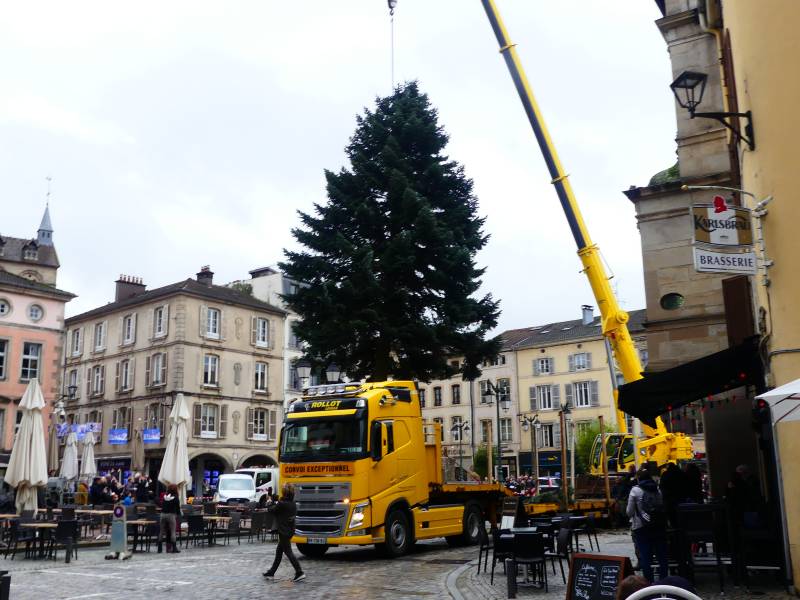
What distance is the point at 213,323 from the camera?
5216 centimetres

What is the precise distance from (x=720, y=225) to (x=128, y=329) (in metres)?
48.8

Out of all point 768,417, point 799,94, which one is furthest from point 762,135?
point 768,417

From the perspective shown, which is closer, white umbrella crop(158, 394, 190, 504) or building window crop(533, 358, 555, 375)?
white umbrella crop(158, 394, 190, 504)

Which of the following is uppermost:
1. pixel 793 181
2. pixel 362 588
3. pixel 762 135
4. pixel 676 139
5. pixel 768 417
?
pixel 676 139

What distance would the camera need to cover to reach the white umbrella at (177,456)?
78.8 feet

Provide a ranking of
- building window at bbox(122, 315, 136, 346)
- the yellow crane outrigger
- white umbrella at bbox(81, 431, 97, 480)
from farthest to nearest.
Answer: building window at bbox(122, 315, 136, 346)
white umbrella at bbox(81, 431, 97, 480)
the yellow crane outrigger

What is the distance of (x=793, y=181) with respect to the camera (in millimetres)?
9828

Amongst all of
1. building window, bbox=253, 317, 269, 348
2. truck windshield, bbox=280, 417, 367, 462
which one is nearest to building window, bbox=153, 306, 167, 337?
building window, bbox=253, 317, 269, 348

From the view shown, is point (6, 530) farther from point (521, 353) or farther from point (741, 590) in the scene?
point (521, 353)

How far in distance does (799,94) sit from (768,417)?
452 cm

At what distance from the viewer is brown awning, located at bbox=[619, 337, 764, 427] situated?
1212cm

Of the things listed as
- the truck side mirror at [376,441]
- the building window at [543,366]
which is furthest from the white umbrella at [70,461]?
the building window at [543,366]

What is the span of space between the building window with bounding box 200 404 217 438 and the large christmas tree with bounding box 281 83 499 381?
82.7 ft

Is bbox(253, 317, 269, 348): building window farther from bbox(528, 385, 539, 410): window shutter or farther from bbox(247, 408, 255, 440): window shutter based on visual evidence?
bbox(528, 385, 539, 410): window shutter
